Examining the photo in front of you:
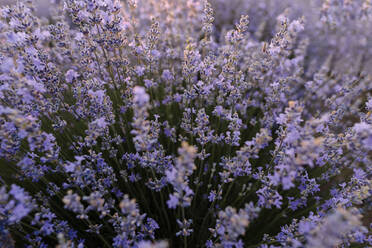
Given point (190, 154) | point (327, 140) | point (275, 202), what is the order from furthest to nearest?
point (327, 140), point (275, 202), point (190, 154)

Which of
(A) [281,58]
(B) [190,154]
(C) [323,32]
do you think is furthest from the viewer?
(C) [323,32]

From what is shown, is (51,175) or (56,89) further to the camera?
(51,175)

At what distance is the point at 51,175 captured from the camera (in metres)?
2.99

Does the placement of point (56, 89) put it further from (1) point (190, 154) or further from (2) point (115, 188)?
(1) point (190, 154)

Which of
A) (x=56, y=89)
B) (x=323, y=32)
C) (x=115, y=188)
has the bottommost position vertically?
(x=115, y=188)

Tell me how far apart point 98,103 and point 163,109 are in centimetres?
160

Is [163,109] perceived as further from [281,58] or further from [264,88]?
[281,58]

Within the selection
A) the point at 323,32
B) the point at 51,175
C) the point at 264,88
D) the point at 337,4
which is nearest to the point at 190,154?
the point at 51,175

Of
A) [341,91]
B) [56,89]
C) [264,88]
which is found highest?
[264,88]

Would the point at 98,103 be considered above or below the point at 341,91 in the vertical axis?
below

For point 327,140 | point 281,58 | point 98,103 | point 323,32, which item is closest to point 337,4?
point 323,32

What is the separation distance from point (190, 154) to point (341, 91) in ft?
9.93

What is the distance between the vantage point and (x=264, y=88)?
155 inches

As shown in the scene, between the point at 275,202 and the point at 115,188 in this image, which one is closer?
the point at 275,202
